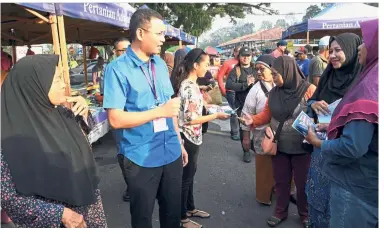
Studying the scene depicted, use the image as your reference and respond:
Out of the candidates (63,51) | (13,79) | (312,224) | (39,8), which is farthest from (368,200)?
(63,51)

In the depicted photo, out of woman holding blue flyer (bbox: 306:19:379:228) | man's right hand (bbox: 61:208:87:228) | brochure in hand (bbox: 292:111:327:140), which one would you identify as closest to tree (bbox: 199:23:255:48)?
brochure in hand (bbox: 292:111:327:140)

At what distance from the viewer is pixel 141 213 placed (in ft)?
6.81

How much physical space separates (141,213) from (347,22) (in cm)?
899

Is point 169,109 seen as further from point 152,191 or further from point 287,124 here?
point 287,124

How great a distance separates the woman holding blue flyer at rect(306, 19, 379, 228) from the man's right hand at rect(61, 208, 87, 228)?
4.49 feet

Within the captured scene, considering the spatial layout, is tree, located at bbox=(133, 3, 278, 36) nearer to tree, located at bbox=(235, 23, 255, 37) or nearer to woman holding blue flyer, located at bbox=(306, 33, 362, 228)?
woman holding blue flyer, located at bbox=(306, 33, 362, 228)

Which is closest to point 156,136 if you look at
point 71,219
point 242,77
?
point 71,219

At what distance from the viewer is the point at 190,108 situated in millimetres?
2750

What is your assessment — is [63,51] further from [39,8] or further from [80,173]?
[80,173]

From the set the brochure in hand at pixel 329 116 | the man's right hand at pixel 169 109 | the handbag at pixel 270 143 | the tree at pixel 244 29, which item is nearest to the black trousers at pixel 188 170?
the handbag at pixel 270 143

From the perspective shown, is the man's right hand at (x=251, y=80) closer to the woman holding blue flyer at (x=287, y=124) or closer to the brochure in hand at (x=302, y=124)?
the woman holding blue flyer at (x=287, y=124)

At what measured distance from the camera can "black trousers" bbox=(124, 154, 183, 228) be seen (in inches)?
78.8

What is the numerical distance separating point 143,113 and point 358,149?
1171mm

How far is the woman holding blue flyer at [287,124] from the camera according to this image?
2777mm
